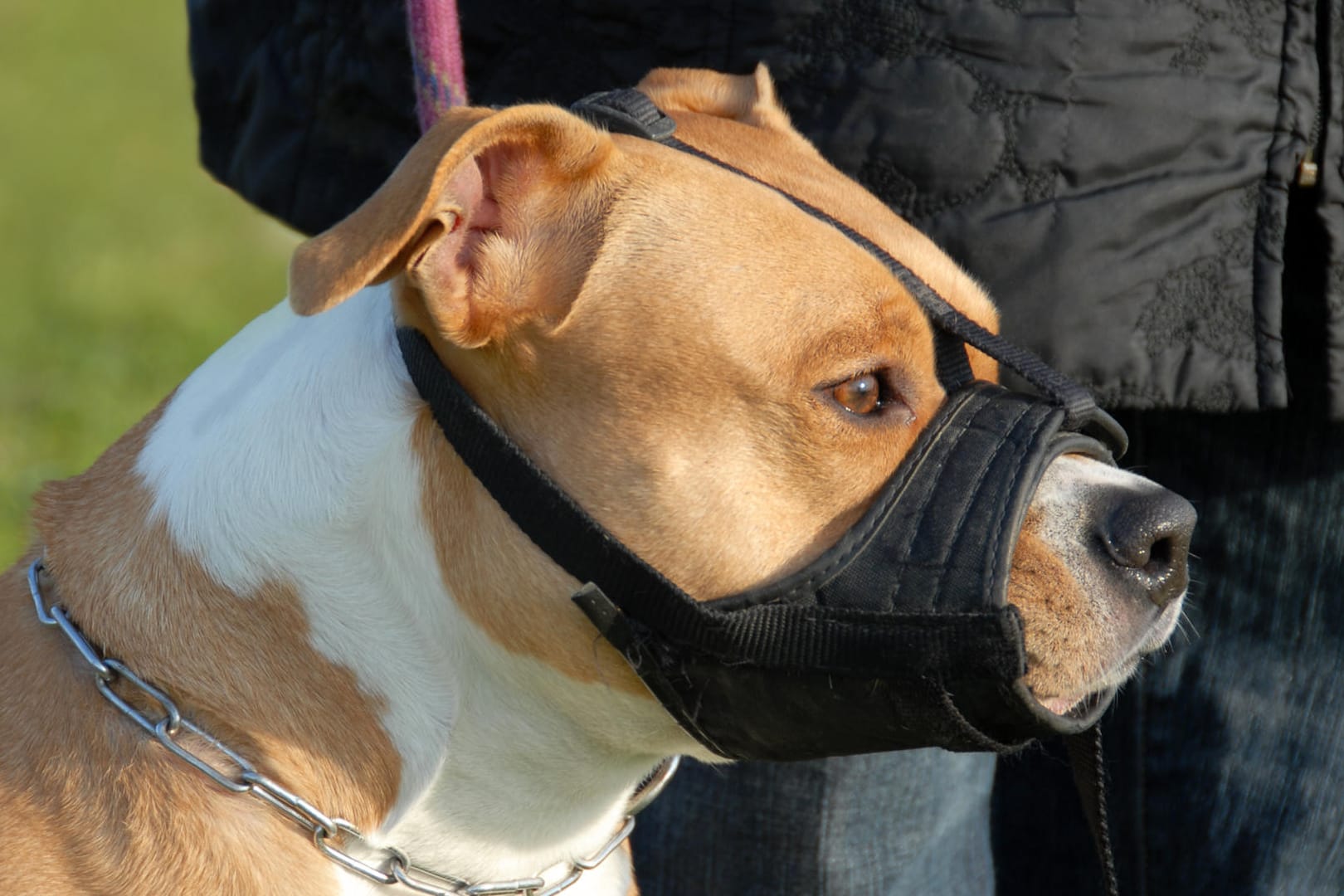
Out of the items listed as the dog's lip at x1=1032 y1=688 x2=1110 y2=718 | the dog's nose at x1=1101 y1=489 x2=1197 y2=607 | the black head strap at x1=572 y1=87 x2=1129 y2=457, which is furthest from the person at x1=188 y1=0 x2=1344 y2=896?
the dog's lip at x1=1032 y1=688 x2=1110 y2=718

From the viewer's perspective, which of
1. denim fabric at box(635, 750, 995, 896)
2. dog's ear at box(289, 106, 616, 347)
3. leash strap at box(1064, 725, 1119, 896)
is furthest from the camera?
denim fabric at box(635, 750, 995, 896)

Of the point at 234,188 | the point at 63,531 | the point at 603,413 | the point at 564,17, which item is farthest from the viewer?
the point at 234,188

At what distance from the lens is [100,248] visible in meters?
9.09

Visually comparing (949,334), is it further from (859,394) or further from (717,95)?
(717,95)

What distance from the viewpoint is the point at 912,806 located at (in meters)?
2.87

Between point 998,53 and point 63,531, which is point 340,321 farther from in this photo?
point 998,53

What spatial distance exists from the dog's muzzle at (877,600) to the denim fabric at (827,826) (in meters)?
0.71

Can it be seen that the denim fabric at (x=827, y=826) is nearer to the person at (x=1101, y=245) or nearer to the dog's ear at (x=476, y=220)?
the person at (x=1101, y=245)

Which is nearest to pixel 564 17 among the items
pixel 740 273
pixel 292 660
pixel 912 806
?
pixel 740 273

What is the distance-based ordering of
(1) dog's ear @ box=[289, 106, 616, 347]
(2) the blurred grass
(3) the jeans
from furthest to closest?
(2) the blurred grass, (3) the jeans, (1) dog's ear @ box=[289, 106, 616, 347]

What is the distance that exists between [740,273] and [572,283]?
25 cm

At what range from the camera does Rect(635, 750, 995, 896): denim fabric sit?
2842 millimetres

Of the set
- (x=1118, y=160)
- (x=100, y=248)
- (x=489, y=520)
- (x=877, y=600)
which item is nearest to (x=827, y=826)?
(x=877, y=600)

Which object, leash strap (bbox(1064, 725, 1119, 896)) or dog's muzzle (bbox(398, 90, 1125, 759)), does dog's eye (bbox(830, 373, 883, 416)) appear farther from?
leash strap (bbox(1064, 725, 1119, 896))
